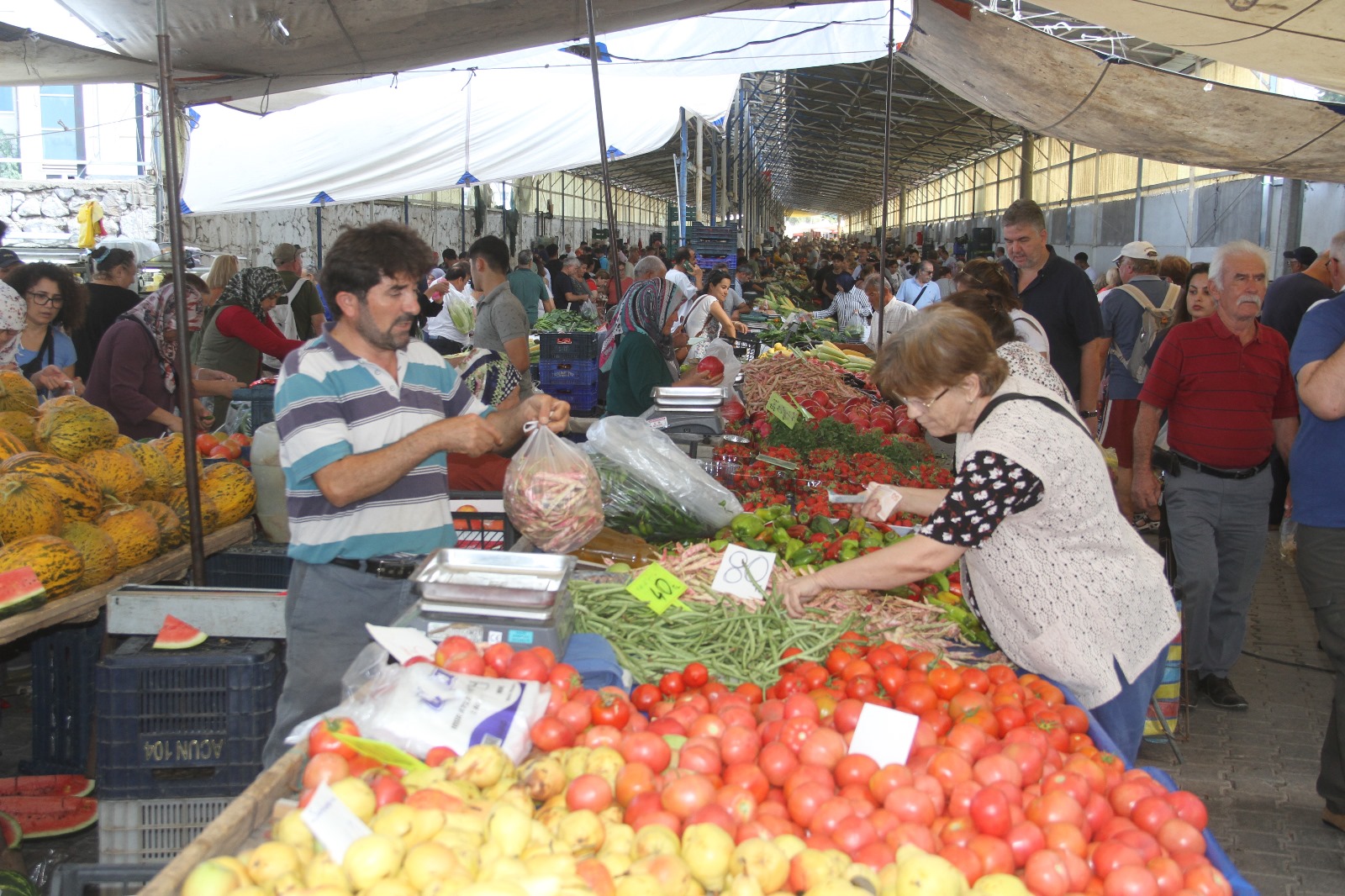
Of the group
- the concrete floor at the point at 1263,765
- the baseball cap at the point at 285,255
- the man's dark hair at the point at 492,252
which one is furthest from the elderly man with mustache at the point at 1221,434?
the baseball cap at the point at 285,255

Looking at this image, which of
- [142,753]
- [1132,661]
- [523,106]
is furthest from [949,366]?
[523,106]

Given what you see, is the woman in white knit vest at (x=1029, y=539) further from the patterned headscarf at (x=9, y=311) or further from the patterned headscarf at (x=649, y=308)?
the patterned headscarf at (x=9, y=311)

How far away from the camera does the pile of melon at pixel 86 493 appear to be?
3.43m

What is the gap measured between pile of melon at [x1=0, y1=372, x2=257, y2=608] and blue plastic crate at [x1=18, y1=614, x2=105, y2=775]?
35cm

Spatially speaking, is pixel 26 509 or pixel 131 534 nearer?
pixel 26 509

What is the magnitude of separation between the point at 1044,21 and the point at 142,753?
17.4 metres

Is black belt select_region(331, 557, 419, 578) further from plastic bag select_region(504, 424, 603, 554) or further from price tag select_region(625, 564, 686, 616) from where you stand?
price tag select_region(625, 564, 686, 616)

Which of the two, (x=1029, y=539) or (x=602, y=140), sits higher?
(x=602, y=140)

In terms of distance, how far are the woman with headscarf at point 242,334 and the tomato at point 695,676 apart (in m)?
5.63

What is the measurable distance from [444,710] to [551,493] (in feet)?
3.50

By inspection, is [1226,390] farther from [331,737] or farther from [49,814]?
[49,814]

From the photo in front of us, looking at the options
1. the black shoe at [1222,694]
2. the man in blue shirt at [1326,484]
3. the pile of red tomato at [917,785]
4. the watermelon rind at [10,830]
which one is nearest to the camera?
the pile of red tomato at [917,785]

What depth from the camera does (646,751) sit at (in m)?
1.92

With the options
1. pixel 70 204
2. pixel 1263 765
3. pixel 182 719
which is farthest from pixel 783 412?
pixel 70 204
